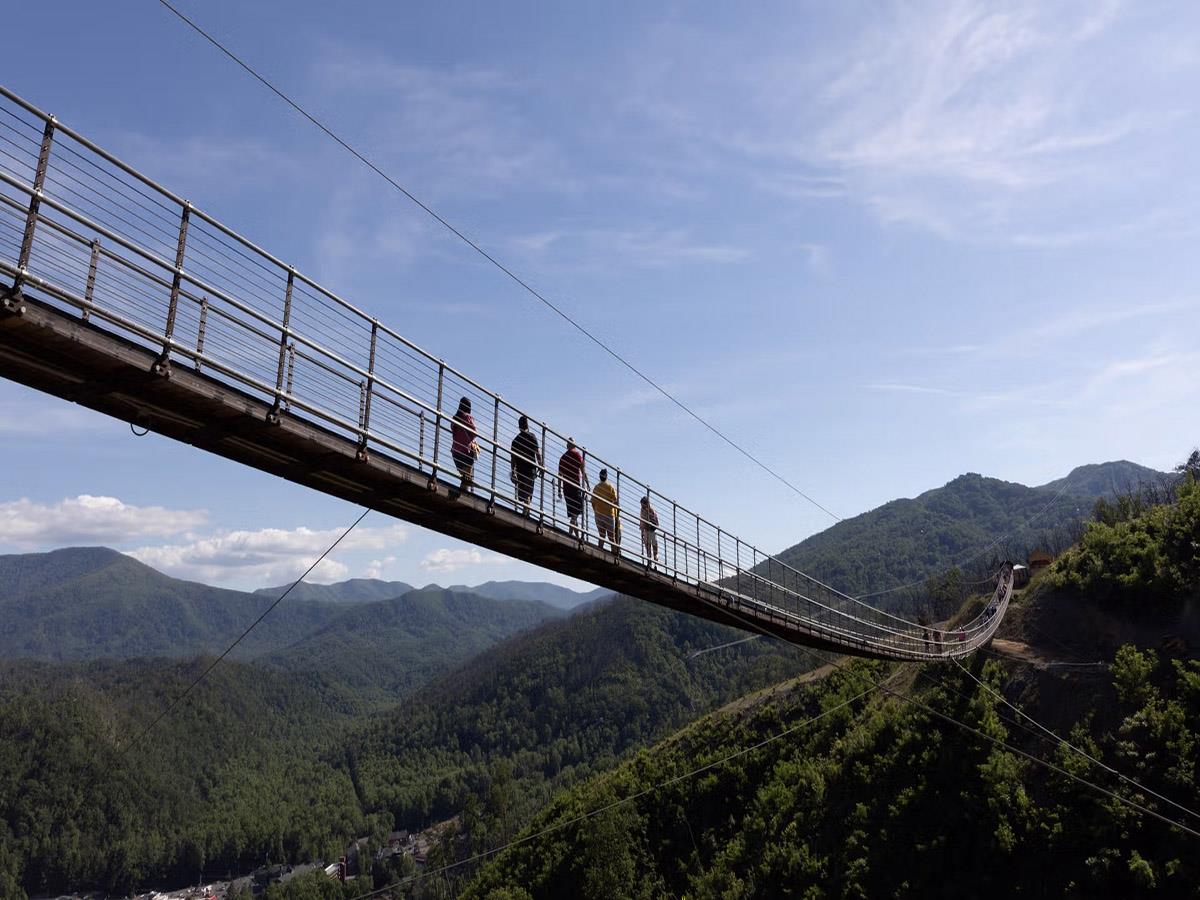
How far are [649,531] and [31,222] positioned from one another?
34.5 ft

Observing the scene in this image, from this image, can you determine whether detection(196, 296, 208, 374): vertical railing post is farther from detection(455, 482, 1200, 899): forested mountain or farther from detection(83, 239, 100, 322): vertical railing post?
detection(455, 482, 1200, 899): forested mountain

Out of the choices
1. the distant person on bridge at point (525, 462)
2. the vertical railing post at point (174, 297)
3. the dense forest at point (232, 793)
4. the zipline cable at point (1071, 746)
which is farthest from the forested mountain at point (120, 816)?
the vertical railing post at point (174, 297)

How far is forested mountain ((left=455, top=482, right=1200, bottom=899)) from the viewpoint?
58.0 ft

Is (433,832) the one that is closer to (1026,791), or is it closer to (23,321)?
(1026,791)

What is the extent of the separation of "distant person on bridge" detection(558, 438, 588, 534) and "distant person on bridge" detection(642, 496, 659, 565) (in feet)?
4.49

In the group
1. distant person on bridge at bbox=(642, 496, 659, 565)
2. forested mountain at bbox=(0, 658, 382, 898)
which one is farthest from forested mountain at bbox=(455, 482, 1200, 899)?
forested mountain at bbox=(0, 658, 382, 898)

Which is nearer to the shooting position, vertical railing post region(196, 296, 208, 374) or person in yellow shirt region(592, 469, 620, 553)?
vertical railing post region(196, 296, 208, 374)

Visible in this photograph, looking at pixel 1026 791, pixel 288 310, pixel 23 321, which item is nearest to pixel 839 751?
pixel 1026 791

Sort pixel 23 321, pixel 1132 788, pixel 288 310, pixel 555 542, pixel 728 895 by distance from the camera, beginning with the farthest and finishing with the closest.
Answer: pixel 728 895 < pixel 1132 788 < pixel 555 542 < pixel 288 310 < pixel 23 321

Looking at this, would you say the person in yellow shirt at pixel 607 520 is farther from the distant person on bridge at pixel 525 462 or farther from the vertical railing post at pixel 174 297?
the vertical railing post at pixel 174 297

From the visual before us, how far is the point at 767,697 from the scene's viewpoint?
158ft

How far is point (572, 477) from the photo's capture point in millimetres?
13211

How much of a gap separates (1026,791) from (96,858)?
191653 millimetres

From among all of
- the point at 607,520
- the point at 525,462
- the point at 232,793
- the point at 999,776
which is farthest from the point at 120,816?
the point at 525,462
